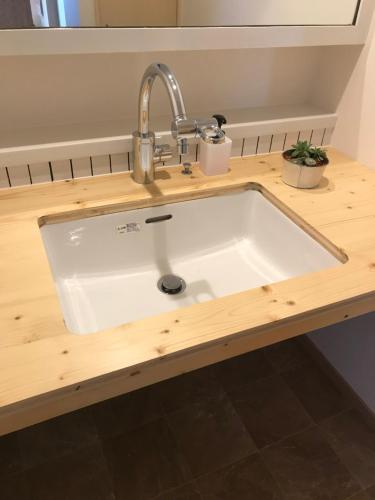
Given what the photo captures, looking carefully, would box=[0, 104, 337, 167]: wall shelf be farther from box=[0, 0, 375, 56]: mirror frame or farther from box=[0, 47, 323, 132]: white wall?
box=[0, 0, 375, 56]: mirror frame

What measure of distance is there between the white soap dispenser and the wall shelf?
10 cm

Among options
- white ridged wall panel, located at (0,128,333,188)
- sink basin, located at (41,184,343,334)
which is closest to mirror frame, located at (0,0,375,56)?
white ridged wall panel, located at (0,128,333,188)

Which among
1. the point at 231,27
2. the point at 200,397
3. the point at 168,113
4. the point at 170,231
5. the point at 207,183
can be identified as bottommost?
the point at 200,397

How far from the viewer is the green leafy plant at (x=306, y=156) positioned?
1.08 metres

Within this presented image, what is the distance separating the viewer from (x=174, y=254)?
3.67 feet

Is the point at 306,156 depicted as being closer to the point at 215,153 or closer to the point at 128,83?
the point at 215,153

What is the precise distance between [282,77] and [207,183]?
0.47 meters

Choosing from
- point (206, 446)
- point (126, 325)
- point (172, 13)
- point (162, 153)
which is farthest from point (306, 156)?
point (206, 446)

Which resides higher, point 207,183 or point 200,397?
point 207,183

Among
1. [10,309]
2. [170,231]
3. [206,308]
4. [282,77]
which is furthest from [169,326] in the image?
[282,77]

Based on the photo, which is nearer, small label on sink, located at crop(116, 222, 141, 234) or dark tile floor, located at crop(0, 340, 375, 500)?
small label on sink, located at crop(116, 222, 141, 234)

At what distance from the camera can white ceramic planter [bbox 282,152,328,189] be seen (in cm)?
109

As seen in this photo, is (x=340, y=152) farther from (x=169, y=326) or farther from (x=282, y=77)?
(x=169, y=326)

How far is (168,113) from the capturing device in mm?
1209
